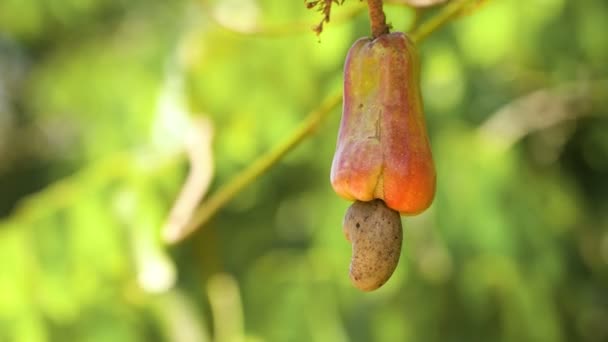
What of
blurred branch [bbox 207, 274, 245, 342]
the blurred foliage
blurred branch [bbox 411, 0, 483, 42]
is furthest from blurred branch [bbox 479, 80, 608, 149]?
blurred branch [bbox 411, 0, 483, 42]

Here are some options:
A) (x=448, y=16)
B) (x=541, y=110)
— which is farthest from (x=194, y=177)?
(x=541, y=110)

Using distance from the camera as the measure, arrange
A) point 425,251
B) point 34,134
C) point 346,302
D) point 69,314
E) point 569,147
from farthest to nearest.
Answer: point 34,134, point 569,147, point 425,251, point 346,302, point 69,314

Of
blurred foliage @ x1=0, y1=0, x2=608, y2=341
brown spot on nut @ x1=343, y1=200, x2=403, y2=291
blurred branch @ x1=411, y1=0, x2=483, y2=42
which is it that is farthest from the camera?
blurred foliage @ x1=0, y1=0, x2=608, y2=341

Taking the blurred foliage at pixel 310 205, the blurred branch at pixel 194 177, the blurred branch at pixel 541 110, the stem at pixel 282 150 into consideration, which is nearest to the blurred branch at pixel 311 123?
the stem at pixel 282 150

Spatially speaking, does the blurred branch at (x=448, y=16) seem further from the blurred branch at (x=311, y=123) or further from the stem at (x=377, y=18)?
the stem at (x=377, y=18)

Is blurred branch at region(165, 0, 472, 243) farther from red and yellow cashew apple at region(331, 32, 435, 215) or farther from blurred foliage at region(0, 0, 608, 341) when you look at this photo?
blurred foliage at region(0, 0, 608, 341)

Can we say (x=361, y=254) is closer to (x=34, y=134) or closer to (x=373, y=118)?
(x=373, y=118)

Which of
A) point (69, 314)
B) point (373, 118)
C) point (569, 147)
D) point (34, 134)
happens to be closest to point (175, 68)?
point (69, 314)
